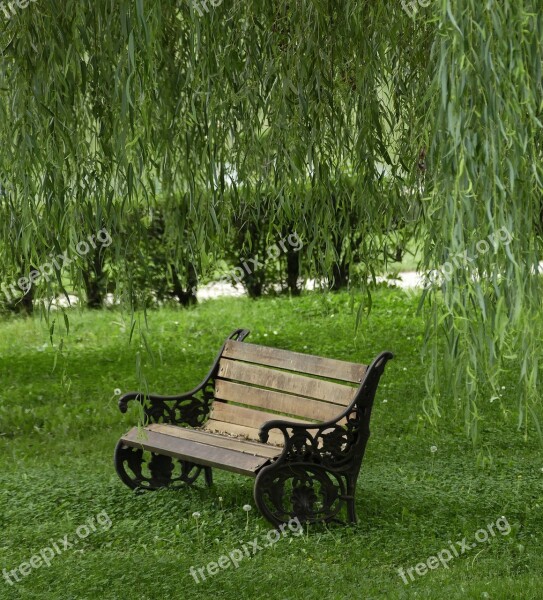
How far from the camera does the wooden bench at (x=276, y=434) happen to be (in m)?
4.49

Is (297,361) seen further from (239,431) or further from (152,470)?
(152,470)

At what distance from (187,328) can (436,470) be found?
4.42m

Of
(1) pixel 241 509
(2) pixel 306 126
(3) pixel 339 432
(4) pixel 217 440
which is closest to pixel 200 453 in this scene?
(4) pixel 217 440

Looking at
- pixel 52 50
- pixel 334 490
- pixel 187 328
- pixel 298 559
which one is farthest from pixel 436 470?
pixel 187 328

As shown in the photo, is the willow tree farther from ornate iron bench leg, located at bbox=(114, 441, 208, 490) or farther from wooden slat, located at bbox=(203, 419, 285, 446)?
ornate iron bench leg, located at bbox=(114, 441, 208, 490)

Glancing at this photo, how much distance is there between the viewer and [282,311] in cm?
1022

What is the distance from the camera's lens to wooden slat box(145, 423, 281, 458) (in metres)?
4.60

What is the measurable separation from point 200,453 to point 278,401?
0.56m

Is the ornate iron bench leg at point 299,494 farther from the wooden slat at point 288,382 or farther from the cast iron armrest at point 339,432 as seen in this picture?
the wooden slat at point 288,382

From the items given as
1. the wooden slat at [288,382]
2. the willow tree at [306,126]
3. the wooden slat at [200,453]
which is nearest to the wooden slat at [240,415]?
the wooden slat at [288,382]

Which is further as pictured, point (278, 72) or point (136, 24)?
point (278, 72)

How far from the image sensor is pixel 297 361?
4.93 m

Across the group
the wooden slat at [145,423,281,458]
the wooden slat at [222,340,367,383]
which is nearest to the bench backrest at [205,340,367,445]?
the wooden slat at [222,340,367,383]

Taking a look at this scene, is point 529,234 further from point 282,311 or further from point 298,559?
point 282,311
